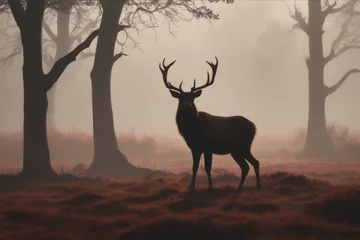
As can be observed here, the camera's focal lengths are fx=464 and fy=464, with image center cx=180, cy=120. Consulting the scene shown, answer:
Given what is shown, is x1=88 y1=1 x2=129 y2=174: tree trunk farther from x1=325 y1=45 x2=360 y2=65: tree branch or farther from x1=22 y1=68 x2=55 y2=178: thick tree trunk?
x1=325 y1=45 x2=360 y2=65: tree branch

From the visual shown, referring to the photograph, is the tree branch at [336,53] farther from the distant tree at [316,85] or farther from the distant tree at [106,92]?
the distant tree at [106,92]

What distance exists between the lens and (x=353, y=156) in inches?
909

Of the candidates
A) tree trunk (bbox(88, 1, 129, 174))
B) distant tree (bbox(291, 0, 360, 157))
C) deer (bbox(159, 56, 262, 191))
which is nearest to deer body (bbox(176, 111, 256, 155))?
deer (bbox(159, 56, 262, 191))

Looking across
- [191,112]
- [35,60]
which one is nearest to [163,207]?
[191,112]

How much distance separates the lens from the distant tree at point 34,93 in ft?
42.5

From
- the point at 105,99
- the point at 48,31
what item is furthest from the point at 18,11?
the point at 48,31

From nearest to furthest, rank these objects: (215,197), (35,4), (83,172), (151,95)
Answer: (215,197)
(35,4)
(83,172)
(151,95)

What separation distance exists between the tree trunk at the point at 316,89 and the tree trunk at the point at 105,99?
1200cm

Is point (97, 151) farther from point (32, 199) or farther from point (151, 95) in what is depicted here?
point (151, 95)

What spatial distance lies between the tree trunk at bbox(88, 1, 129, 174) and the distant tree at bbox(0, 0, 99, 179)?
3415 mm

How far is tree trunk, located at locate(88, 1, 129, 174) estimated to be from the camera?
1639cm

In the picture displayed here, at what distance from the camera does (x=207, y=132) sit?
9.80 metres

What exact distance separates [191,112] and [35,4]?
21.2 ft

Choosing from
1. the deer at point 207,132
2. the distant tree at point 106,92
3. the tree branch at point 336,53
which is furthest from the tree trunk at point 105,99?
the tree branch at point 336,53
